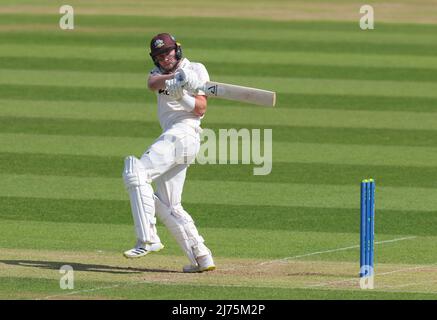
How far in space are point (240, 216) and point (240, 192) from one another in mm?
1092

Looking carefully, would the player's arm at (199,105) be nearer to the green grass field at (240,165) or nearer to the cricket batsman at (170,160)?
the cricket batsman at (170,160)

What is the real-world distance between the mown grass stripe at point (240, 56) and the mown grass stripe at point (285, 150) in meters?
5.02

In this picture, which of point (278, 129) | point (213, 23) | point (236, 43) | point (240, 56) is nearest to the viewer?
point (278, 129)

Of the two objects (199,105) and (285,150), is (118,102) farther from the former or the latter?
(199,105)

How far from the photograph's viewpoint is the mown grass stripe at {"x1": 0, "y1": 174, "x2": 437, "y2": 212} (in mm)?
13094

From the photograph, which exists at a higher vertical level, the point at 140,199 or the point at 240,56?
the point at 240,56

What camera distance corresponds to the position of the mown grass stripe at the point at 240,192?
13.1m

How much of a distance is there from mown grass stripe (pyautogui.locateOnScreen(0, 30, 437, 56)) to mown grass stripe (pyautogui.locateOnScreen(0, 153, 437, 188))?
7.29 m

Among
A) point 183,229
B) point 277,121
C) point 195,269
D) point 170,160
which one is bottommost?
point 195,269

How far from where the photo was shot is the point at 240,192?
13.6 metres

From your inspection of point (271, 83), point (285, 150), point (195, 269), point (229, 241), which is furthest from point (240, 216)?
point (271, 83)
